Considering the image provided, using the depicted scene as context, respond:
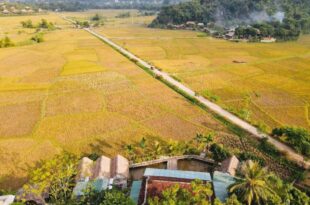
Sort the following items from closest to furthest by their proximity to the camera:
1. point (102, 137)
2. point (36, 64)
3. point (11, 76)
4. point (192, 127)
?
1. point (102, 137)
2. point (192, 127)
3. point (11, 76)
4. point (36, 64)

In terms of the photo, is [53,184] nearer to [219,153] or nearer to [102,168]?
[102,168]

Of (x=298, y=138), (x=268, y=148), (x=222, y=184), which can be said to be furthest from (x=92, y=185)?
(x=298, y=138)

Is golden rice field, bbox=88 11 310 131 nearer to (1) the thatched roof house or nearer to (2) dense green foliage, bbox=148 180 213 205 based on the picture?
(1) the thatched roof house

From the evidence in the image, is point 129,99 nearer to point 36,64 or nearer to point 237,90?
point 237,90

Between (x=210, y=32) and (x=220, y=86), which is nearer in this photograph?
(x=220, y=86)

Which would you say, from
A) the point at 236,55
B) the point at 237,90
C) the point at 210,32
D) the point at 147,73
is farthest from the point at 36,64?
the point at 210,32

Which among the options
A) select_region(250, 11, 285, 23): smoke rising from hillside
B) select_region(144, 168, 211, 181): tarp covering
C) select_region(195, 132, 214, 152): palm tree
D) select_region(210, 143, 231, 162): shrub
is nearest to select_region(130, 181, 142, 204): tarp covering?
select_region(144, 168, 211, 181): tarp covering

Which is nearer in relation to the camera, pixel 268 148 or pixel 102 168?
pixel 102 168
